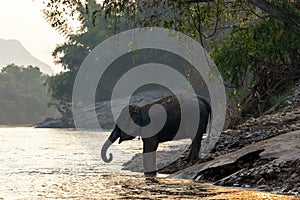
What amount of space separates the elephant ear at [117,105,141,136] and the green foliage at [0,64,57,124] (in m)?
109

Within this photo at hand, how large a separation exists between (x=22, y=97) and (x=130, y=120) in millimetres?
117927

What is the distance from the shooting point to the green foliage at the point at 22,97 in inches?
4936

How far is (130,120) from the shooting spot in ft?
51.5

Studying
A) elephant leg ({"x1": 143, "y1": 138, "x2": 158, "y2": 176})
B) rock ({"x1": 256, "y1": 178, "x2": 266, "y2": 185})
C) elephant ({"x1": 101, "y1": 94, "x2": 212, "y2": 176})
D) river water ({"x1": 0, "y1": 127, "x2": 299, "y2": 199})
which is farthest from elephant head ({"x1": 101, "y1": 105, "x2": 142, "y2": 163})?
rock ({"x1": 256, "y1": 178, "x2": 266, "y2": 185})

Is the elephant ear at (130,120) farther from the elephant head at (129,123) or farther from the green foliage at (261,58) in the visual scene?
the green foliage at (261,58)

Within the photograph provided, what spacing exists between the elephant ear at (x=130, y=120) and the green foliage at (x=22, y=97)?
358 ft

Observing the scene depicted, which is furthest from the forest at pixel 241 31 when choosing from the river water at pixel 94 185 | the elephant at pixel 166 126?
the river water at pixel 94 185

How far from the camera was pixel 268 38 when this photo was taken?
60.2 ft

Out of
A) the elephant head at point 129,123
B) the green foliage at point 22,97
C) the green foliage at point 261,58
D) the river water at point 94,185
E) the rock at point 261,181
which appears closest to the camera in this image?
the river water at point 94,185

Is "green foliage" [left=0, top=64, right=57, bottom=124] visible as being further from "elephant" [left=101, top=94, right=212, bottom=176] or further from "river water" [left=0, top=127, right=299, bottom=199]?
"elephant" [left=101, top=94, right=212, bottom=176]

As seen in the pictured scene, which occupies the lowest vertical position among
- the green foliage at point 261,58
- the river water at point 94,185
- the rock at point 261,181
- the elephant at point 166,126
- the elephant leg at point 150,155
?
the river water at point 94,185

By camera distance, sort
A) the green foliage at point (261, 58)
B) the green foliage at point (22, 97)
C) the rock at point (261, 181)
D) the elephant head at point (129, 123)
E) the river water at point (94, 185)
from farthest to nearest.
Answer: the green foliage at point (22, 97)
the green foliage at point (261, 58)
the elephant head at point (129, 123)
the rock at point (261, 181)
the river water at point (94, 185)

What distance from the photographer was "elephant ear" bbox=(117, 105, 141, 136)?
613 inches

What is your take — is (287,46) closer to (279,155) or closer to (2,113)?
(279,155)
